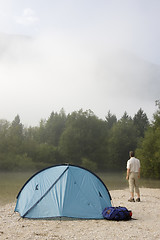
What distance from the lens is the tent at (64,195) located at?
9.44m

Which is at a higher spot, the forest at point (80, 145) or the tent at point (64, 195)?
the forest at point (80, 145)

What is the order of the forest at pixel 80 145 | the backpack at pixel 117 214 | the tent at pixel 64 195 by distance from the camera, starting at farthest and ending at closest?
the forest at pixel 80 145, the tent at pixel 64 195, the backpack at pixel 117 214

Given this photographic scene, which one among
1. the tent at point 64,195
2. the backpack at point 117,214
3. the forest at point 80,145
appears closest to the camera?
the backpack at point 117,214

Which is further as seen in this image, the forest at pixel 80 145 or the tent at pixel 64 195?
the forest at pixel 80 145

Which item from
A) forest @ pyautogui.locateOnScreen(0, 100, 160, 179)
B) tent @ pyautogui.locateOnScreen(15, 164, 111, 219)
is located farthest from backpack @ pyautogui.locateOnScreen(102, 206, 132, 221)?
forest @ pyautogui.locateOnScreen(0, 100, 160, 179)

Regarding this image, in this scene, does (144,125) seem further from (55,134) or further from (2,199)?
(2,199)

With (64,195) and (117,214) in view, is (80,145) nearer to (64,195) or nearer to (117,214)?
(64,195)

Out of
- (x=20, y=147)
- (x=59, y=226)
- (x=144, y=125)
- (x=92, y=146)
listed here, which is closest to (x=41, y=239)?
(x=59, y=226)

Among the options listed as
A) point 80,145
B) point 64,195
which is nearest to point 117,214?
point 64,195

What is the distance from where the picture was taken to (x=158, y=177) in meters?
36.8

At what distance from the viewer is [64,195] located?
9594 millimetres

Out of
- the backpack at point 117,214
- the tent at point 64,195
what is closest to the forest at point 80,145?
the tent at point 64,195

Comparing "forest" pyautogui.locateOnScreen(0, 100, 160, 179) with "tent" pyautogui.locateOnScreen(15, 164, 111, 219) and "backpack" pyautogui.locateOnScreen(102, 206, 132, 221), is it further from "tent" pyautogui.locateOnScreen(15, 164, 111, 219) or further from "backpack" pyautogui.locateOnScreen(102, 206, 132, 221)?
"backpack" pyautogui.locateOnScreen(102, 206, 132, 221)

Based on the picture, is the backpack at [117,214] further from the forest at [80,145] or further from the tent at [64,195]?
the forest at [80,145]
